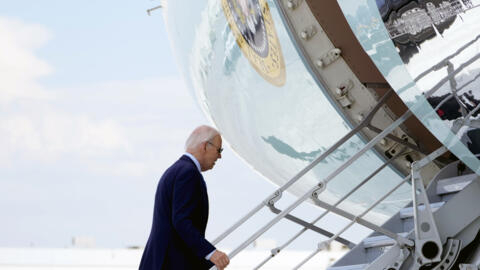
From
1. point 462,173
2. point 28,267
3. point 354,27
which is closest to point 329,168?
point 462,173

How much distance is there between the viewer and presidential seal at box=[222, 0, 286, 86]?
413 cm

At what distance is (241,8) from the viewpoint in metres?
4.20

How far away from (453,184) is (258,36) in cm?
119

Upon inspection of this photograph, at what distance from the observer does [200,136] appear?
131 inches

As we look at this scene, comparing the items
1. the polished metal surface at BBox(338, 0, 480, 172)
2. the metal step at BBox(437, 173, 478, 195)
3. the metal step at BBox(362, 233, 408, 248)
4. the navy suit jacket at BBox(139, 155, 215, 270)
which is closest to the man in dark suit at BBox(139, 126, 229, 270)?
the navy suit jacket at BBox(139, 155, 215, 270)

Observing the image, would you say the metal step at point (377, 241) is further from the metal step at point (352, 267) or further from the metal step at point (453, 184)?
the metal step at point (453, 184)

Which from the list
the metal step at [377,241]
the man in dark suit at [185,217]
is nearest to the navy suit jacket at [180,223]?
the man in dark suit at [185,217]

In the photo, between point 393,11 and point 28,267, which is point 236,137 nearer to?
point 393,11

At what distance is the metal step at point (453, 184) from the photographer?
12.4 feet

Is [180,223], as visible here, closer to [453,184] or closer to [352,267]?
[352,267]

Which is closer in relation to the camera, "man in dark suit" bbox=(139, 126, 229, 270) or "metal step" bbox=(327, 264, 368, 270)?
"man in dark suit" bbox=(139, 126, 229, 270)

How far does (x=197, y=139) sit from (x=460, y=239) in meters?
1.17

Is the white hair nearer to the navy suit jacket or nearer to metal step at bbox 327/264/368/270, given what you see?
the navy suit jacket

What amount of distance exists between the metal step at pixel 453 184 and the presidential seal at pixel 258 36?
0.96 metres
